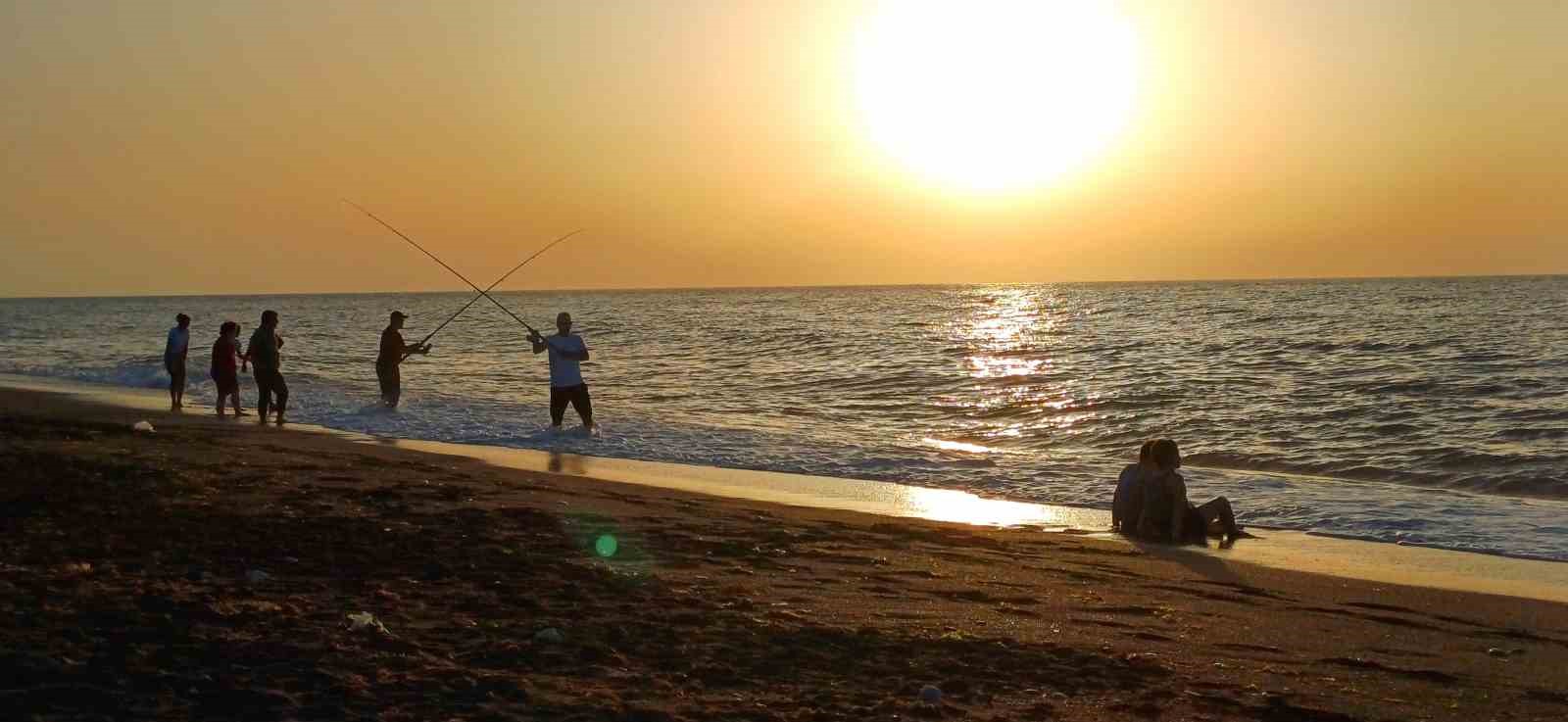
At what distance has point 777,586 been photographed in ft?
21.3

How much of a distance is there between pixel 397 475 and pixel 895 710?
6839mm

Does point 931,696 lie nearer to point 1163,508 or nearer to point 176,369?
point 1163,508

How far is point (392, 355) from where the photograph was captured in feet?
58.0

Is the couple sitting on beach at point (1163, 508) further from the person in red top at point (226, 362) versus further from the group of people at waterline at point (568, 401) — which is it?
the person in red top at point (226, 362)

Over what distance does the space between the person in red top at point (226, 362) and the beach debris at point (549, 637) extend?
508 inches

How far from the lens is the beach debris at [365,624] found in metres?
4.78

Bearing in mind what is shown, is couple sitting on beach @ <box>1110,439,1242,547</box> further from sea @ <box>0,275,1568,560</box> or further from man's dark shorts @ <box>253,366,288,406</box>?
man's dark shorts @ <box>253,366,288,406</box>

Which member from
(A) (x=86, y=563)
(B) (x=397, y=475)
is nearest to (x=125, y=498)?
(A) (x=86, y=563)

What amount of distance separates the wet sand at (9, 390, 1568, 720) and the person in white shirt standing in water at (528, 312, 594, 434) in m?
6.07

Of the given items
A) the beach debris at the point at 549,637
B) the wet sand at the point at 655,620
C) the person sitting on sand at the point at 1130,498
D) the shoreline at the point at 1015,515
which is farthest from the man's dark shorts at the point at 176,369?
the beach debris at the point at 549,637

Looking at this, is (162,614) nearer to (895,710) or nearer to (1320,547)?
(895,710)

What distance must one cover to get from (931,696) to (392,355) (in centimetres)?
1433

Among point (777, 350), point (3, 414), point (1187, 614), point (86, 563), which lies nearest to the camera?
point (86, 563)

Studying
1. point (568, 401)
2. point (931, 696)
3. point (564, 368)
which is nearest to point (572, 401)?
point (564, 368)
